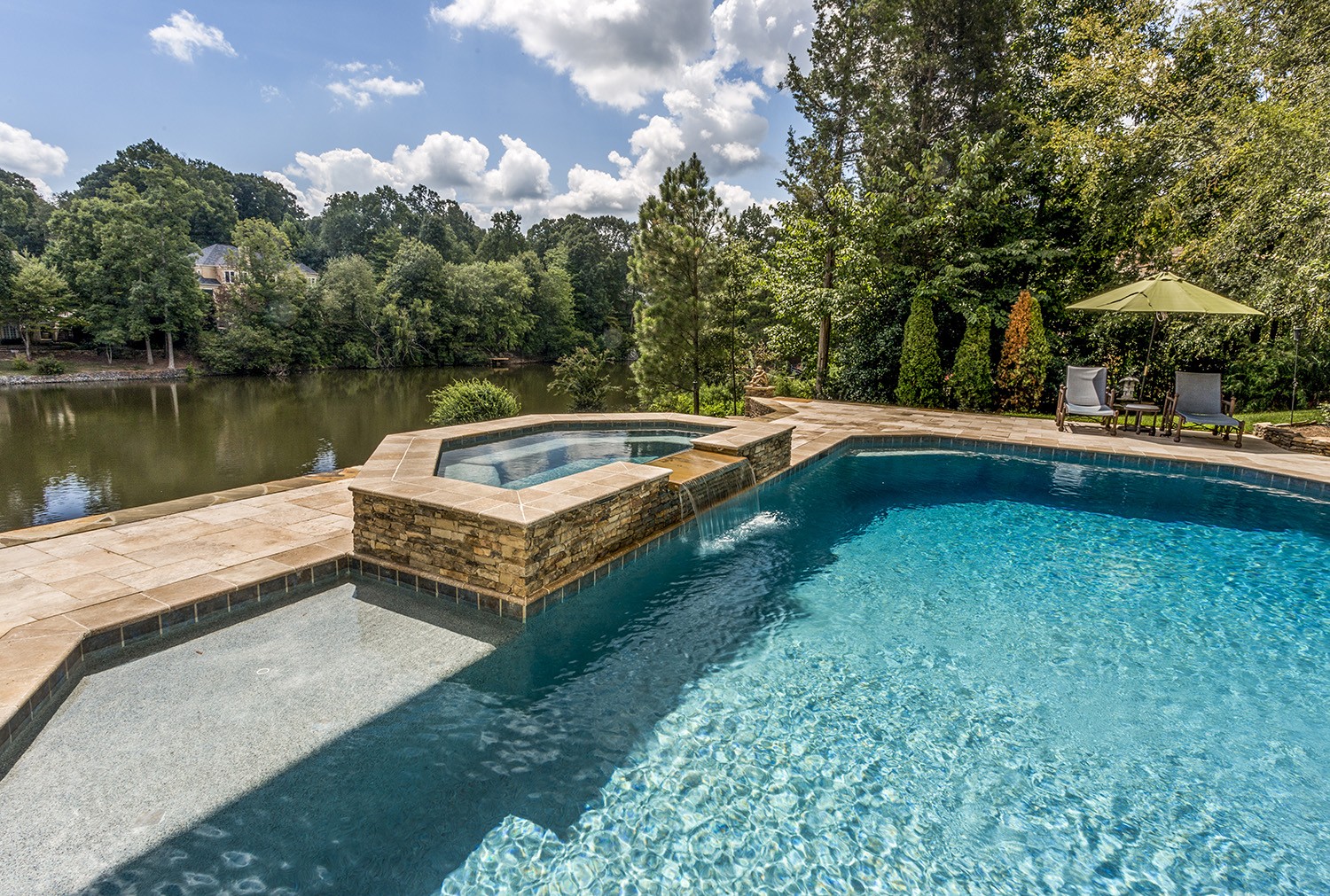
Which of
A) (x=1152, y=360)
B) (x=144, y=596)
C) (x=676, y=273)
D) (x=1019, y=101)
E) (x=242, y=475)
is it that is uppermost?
(x=1019, y=101)

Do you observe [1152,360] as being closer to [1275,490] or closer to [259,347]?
[1275,490]

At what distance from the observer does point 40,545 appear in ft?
13.6

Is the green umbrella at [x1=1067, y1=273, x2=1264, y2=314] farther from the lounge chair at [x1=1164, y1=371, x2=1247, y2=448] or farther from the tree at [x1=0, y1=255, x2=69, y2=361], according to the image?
the tree at [x1=0, y1=255, x2=69, y2=361]

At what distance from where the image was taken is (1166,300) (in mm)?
7980

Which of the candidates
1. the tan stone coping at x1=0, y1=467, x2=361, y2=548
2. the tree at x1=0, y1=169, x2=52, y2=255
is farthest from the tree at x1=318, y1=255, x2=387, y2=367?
the tan stone coping at x1=0, y1=467, x2=361, y2=548

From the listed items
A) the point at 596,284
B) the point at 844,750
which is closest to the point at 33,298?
the point at 596,284

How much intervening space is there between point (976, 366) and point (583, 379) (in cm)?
838

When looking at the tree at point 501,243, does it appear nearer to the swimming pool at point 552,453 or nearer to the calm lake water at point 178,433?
the calm lake water at point 178,433

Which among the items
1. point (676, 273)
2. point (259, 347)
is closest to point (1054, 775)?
point (676, 273)

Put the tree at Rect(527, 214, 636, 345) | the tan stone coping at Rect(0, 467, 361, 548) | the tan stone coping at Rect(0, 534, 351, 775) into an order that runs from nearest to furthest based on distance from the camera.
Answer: the tan stone coping at Rect(0, 534, 351, 775), the tan stone coping at Rect(0, 467, 361, 548), the tree at Rect(527, 214, 636, 345)

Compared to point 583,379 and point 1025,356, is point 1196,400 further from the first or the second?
point 583,379

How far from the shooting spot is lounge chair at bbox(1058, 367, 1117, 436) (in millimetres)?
9008

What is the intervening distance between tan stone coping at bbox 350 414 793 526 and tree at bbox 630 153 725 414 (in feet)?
17.1

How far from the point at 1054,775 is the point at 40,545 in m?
6.32
